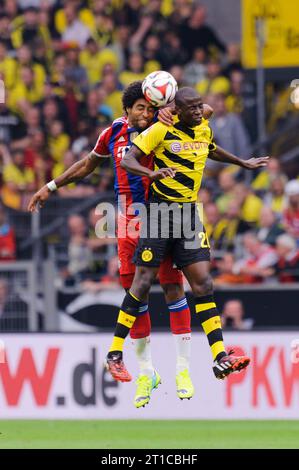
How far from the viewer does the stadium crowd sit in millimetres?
18391

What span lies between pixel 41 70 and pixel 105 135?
8.98m

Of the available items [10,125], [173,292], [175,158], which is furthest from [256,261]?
[175,158]

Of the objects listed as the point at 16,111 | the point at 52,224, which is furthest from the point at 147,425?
the point at 16,111

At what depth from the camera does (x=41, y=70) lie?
21438 millimetres

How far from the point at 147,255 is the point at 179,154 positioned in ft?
3.27

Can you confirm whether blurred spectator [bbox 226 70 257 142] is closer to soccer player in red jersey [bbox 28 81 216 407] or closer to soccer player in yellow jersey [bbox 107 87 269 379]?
soccer player in red jersey [bbox 28 81 216 407]

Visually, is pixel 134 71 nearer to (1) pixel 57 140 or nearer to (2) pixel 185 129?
(1) pixel 57 140

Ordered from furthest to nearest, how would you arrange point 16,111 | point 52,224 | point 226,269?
point 16,111 < point 52,224 < point 226,269

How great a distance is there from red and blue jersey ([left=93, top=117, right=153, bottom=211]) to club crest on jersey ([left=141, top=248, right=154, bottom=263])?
57 centimetres

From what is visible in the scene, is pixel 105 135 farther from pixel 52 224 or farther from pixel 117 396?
pixel 52 224

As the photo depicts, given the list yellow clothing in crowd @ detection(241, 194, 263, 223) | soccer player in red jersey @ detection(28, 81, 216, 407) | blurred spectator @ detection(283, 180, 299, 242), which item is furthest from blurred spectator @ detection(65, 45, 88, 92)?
soccer player in red jersey @ detection(28, 81, 216, 407)

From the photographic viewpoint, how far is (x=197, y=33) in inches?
872

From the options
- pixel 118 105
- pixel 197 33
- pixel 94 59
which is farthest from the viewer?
pixel 197 33

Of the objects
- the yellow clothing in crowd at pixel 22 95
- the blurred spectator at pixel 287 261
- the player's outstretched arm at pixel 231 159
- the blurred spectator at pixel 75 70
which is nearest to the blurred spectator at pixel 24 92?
the yellow clothing in crowd at pixel 22 95
